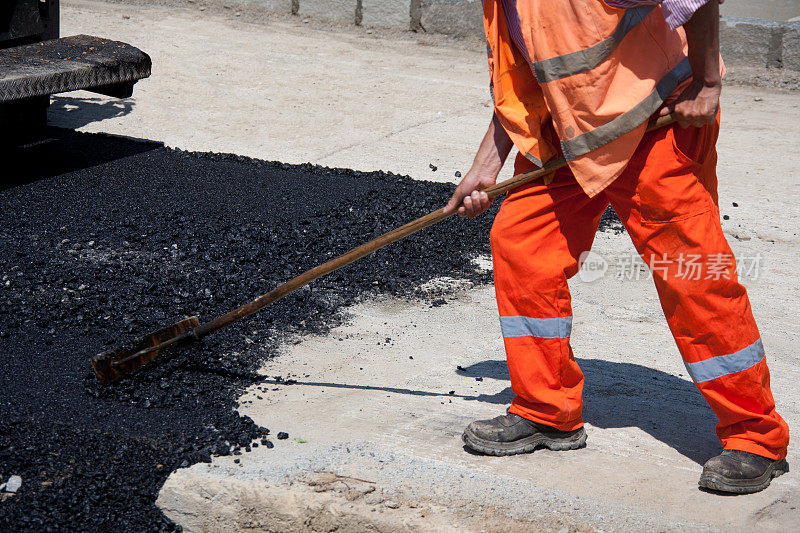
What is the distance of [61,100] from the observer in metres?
7.20

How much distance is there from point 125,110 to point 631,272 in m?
4.37

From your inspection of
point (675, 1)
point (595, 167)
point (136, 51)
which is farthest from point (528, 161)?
point (136, 51)

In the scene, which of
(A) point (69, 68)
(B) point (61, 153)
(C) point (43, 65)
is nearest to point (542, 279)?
(A) point (69, 68)

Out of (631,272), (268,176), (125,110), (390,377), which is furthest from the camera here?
(125,110)

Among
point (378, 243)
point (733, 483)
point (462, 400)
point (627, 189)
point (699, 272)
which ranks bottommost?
point (462, 400)

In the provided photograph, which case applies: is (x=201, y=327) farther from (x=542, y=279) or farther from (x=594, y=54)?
(x=594, y=54)

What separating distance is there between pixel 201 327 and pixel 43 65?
275 cm

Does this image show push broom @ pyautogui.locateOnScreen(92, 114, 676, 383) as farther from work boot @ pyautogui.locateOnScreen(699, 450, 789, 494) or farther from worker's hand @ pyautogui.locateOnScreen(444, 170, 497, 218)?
work boot @ pyautogui.locateOnScreen(699, 450, 789, 494)

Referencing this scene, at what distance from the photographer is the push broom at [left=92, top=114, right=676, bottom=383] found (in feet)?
9.17

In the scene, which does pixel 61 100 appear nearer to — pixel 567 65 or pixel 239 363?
pixel 239 363

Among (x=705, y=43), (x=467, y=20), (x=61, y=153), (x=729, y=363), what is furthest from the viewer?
(x=467, y=20)

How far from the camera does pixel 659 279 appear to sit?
2.52 metres

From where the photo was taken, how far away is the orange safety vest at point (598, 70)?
241 cm

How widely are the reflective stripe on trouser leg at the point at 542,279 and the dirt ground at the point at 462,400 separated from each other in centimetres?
24
